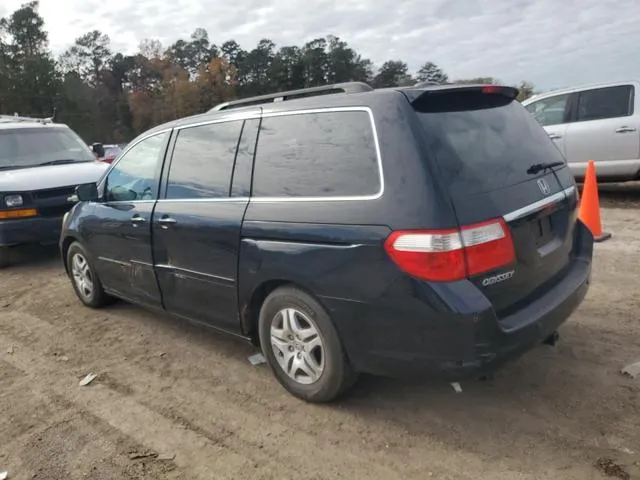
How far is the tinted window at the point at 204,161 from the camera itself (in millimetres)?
3695

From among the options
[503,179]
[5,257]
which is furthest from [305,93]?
[5,257]

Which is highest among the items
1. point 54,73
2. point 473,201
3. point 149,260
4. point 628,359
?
point 54,73

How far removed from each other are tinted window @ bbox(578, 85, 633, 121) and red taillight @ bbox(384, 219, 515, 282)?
24.1ft

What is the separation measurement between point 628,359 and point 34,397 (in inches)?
156

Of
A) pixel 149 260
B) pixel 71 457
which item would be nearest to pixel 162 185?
pixel 149 260

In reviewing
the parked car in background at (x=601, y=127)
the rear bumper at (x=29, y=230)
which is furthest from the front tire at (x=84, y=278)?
the parked car in background at (x=601, y=127)

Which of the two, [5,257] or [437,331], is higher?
[437,331]

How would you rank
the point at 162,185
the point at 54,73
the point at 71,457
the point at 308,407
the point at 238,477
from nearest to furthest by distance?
the point at 238,477 → the point at 71,457 → the point at 308,407 → the point at 162,185 → the point at 54,73

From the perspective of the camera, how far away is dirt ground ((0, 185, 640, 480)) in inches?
109

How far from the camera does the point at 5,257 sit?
24.8 ft

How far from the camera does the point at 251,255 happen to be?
11.0 feet

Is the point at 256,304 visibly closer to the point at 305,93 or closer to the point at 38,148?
the point at 305,93

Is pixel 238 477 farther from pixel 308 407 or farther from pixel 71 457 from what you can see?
pixel 71 457

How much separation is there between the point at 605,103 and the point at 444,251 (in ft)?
25.6
